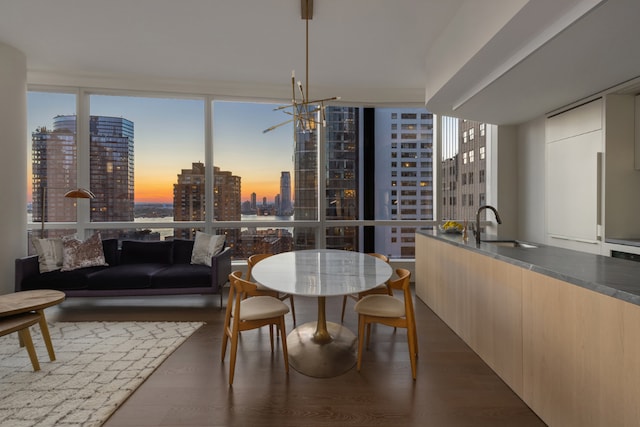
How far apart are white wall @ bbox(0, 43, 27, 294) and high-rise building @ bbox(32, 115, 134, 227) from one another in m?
0.66

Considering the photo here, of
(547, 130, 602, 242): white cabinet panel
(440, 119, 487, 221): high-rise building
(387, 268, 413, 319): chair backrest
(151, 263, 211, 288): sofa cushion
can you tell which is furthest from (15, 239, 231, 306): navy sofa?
(547, 130, 602, 242): white cabinet panel

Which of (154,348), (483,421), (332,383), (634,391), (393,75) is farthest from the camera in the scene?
(393,75)

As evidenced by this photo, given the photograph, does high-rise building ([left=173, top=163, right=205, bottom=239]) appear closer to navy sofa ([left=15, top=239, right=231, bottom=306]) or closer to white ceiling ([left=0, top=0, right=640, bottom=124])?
navy sofa ([left=15, top=239, right=231, bottom=306])

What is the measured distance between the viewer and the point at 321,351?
103 inches

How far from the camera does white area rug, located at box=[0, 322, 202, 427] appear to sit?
1.89 m

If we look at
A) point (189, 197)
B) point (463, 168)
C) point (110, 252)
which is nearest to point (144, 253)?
point (110, 252)

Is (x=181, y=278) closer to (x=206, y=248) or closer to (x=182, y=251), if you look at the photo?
(x=206, y=248)

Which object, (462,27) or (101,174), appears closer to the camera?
(462,27)

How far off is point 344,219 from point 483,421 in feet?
11.7

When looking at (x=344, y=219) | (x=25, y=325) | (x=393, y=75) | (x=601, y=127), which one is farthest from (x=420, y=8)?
(x=25, y=325)

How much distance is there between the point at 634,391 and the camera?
1272mm

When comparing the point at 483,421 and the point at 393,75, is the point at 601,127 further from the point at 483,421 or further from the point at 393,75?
the point at 483,421

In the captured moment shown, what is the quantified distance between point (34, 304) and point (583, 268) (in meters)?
3.77

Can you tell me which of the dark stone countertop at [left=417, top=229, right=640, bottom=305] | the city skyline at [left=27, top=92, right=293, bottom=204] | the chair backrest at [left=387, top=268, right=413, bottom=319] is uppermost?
the city skyline at [left=27, top=92, right=293, bottom=204]
